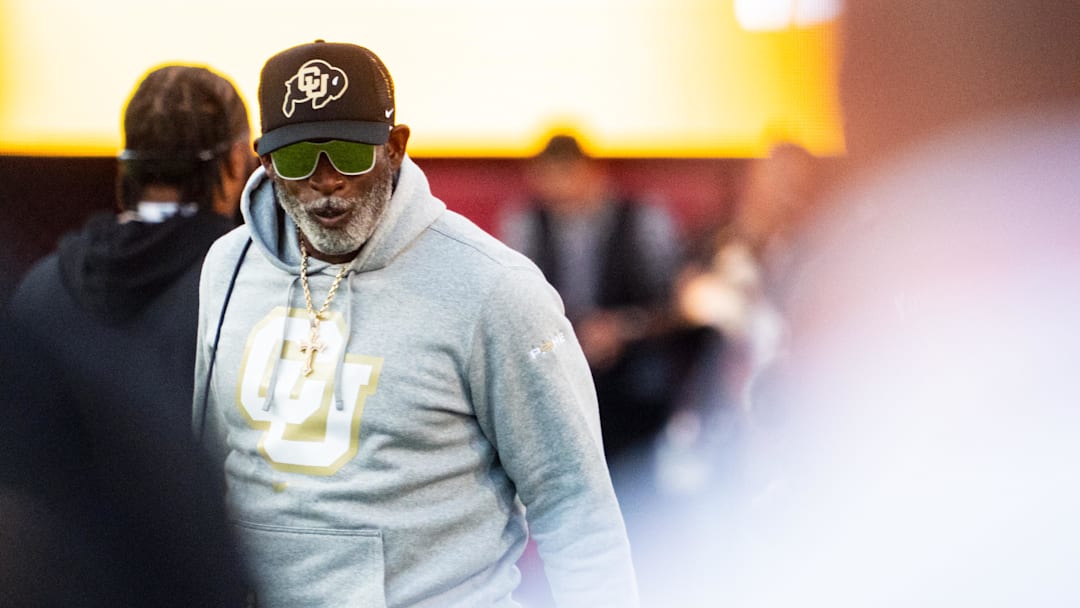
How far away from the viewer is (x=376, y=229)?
2.04 metres

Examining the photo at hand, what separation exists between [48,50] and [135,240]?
9.00 ft

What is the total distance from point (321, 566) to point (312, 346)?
0.35 meters

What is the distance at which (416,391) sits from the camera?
194 centimetres

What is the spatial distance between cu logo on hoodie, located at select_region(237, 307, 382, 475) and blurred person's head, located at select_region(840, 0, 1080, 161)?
11.6ft

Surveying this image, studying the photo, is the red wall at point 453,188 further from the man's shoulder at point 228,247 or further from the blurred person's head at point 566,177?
the man's shoulder at point 228,247

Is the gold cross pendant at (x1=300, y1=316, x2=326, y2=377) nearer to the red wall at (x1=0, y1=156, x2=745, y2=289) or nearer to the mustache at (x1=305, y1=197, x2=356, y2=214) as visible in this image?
the mustache at (x1=305, y1=197, x2=356, y2=214)

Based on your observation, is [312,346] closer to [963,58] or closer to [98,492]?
[98,492]

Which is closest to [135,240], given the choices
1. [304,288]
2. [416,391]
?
[304,288]

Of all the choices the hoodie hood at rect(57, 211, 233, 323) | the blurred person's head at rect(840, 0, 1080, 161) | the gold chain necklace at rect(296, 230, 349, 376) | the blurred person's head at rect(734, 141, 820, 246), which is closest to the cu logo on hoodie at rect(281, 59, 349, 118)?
the gold chain necklace at rect(296, 230, 349, 376)

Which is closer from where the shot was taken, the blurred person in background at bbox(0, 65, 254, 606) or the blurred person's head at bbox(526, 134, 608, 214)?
the blurred person in background at bbox(0, 65, 254, 606)

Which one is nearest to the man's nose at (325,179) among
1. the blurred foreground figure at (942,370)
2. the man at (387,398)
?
the man at (387,398)

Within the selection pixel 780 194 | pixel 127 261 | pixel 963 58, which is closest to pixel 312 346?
pixel 127 261

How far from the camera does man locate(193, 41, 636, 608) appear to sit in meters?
1.95

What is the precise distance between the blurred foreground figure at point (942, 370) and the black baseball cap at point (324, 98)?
7.75 ft
